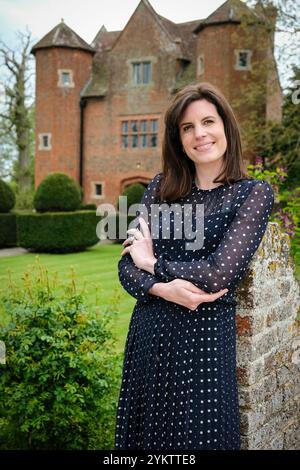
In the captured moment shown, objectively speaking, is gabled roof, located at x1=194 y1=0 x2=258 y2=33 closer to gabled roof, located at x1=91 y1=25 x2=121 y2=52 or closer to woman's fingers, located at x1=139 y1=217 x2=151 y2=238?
gabled roof, located at x1=91 y1=25 x2=121 y2=52

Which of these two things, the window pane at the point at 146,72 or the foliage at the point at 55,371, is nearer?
the foliage at the point at 55,371

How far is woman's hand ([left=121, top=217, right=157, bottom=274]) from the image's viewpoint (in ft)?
7.27

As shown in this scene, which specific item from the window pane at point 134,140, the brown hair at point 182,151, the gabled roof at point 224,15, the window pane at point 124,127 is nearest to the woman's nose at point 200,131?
the brown hair at point 182,151

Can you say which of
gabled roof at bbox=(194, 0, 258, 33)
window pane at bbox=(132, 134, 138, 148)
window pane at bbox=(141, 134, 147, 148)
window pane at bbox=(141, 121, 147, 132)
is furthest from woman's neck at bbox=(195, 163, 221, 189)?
window pane at bbox=(132, 134, 138, 148)

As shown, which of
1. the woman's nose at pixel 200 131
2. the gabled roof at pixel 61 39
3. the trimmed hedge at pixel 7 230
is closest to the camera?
the woman's nose at pixel 200 131

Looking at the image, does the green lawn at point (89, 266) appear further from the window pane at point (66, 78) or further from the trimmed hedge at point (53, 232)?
the window pane at point (66, 78)

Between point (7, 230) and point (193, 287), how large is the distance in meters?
15.8

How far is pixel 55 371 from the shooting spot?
3283mm

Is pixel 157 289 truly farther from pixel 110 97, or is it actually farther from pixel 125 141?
pixel 110 97

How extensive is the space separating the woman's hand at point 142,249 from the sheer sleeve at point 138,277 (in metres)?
0.03

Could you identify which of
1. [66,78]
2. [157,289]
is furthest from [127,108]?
[157,289]

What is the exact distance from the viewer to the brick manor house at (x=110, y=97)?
75.3ft

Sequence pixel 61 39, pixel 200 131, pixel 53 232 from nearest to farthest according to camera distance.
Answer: pixel 200 131, pixel 53 232, pixel 61 39

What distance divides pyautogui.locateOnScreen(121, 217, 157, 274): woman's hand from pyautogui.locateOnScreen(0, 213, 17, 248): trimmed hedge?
15190 millimetres
